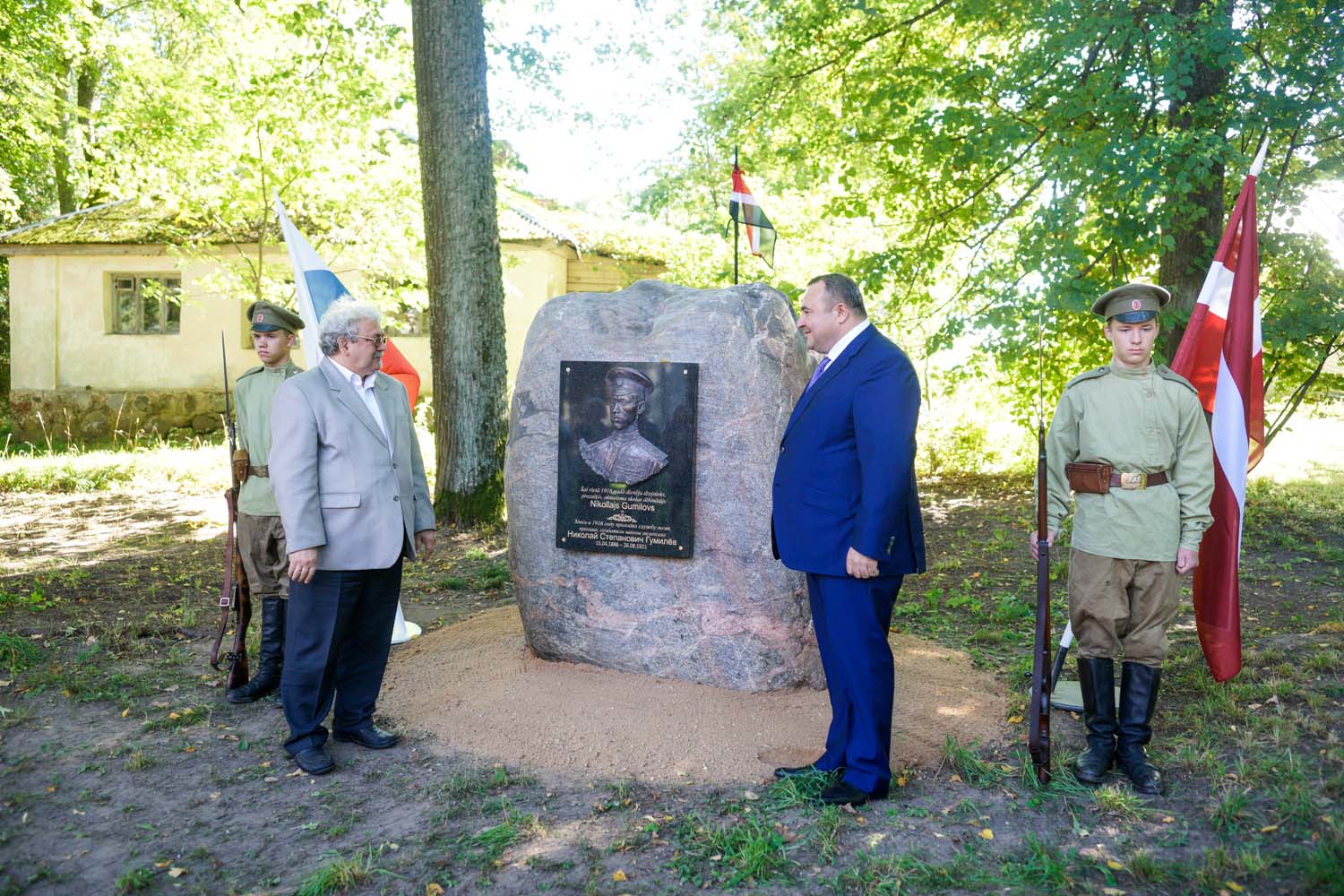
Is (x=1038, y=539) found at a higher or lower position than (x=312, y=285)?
lower

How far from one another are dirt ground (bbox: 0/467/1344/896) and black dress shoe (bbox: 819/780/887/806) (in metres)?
0.05

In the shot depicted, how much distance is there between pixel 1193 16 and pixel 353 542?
6575 mm

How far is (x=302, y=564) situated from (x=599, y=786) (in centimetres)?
142

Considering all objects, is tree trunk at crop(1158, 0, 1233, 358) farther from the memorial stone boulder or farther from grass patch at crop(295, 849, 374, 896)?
grass patch at crop(295, 849, 374, 896)

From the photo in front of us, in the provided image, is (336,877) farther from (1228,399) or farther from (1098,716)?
(1228,399)

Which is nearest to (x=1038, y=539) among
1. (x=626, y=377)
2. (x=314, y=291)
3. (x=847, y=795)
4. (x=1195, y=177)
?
(x=847, y=795)

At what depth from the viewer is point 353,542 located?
379 centimetres

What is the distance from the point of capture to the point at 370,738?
4023 millimetres

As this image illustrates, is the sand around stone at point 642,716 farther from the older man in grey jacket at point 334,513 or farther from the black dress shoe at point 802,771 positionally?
the older man in grey jacket at point 334,513

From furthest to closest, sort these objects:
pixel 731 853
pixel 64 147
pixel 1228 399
Result: pixel 64 147, pixel 1228 399, pixel 731 853

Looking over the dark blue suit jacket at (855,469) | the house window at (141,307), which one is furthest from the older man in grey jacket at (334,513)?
the house window at (141,307)

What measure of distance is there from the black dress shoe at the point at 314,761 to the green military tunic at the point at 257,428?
1.21 m

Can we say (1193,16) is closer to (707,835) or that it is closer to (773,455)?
(773,455)

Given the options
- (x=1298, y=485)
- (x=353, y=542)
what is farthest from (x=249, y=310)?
(x=1298, y=485)
